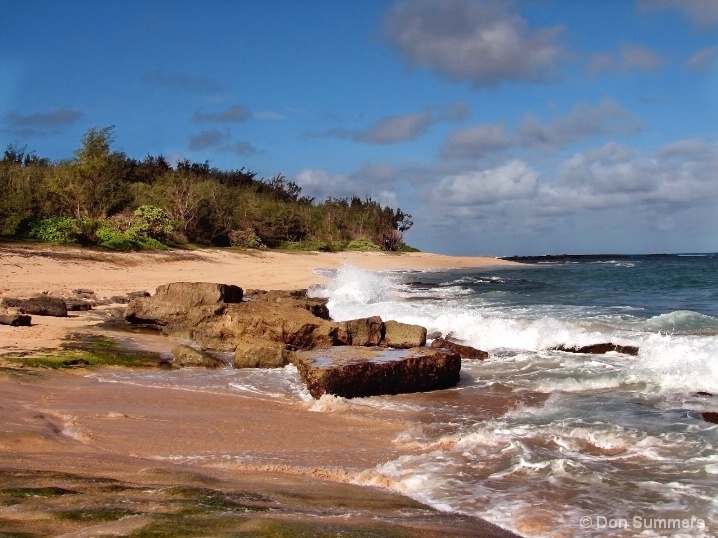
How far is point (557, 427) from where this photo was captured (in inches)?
305

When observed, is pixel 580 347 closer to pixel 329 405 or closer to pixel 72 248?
pixel 329 405

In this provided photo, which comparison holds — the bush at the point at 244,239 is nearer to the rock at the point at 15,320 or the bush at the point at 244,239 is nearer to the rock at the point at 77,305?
the rock at the point at 77,305

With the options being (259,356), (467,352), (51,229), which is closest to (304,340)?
(259,356)

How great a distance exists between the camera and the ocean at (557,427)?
17.3 ft

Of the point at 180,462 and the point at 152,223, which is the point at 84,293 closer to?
the point at 180,462

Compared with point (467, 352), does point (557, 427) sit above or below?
below

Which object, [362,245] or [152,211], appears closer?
[152,211]

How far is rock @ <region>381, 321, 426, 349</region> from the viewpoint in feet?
42.5

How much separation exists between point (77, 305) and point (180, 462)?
1109 centimetres

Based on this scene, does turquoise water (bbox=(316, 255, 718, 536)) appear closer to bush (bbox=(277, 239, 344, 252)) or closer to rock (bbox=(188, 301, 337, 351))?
rock (bbox=(188, 301, 337, 351))

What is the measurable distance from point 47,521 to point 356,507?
205 cm
